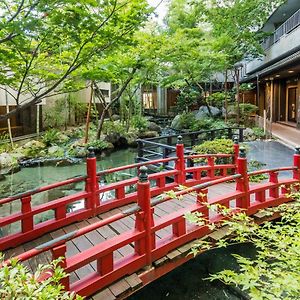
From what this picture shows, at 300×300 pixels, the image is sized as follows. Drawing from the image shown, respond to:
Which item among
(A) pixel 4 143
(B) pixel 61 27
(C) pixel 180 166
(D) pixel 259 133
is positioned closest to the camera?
(B) pixel 61 27

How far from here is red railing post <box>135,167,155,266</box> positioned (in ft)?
11.0

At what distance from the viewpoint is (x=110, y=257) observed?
314 centimetres

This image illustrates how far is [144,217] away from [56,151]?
1118 centimetres

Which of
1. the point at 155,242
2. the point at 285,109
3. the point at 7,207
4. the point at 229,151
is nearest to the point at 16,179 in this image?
the point at 7,207

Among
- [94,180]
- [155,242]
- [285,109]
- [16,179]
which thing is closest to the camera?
[155,242]

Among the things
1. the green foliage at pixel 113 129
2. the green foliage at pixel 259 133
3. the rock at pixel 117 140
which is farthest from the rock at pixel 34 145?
the green foliage at pixel 259 133

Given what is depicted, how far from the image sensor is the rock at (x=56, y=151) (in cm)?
1333

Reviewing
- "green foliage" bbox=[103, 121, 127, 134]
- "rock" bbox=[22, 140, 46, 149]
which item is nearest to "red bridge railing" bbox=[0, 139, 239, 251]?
"rock" bbox=[22, 140, 46, 149]

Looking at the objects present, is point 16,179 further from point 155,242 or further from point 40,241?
point 155,242

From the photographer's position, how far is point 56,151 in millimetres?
13602

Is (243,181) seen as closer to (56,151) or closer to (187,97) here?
(56,151)

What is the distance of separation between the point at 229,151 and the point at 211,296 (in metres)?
4.21

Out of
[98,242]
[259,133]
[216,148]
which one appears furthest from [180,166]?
[259,133]

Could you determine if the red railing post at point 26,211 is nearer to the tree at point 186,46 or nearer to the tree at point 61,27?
the tree at point 61,27
